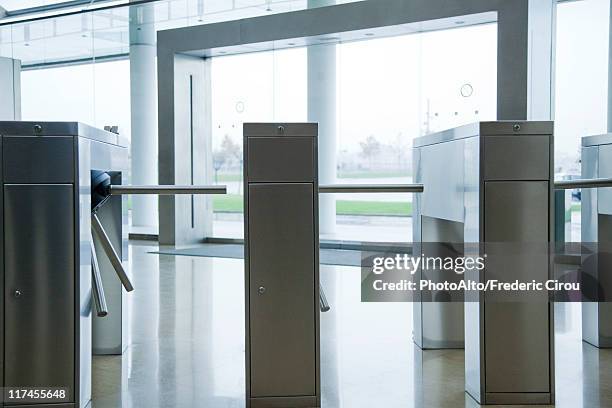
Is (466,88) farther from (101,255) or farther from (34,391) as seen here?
(34,391)

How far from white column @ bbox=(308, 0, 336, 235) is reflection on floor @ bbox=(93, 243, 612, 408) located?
2923 millimetres

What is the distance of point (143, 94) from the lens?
793 cm

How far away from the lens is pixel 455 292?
3.09m

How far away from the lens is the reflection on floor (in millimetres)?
2238

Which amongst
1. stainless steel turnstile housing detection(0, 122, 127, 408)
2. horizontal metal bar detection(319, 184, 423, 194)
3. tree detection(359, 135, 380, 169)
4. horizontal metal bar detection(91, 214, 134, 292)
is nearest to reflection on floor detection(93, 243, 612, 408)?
stainless steel turnstile housing detection(0, 122, 127, 408)

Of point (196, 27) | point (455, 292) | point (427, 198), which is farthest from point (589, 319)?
point (196, 27)

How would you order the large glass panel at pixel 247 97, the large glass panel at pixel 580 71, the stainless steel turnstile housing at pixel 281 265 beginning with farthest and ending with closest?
the large glass panel at pixel 247 97
the large glass panel at pixel 580 71
the stainless steel turnstile housing at pixel 281 265

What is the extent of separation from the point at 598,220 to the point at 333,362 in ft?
4.26

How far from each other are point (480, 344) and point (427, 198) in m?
0.75

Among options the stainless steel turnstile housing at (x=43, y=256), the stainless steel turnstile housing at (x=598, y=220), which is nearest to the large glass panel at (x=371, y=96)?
the stainless steel turnstile housing at (x=598, y=220)

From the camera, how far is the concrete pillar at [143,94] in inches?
294

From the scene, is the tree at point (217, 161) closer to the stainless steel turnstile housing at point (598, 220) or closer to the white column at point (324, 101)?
the white column at point (324, 101)

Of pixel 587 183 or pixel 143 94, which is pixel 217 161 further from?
pixel 587 183

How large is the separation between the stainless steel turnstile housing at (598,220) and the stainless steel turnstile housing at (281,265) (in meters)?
1.38
